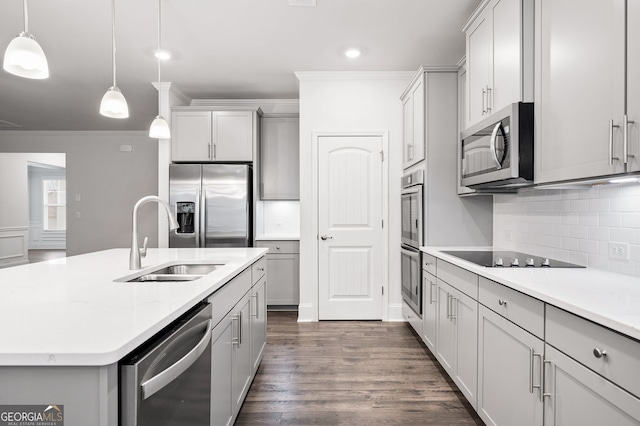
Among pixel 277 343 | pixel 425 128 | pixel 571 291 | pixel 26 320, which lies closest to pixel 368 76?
pixel 425 128

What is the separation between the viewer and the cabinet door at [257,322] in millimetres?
2383

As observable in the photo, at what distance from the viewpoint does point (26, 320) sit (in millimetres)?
995

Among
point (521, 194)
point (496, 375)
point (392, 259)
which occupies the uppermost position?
point (521, 194)

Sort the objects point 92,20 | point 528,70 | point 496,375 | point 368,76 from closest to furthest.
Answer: point 496,375, point 528,70, point 92,20, point 368,76

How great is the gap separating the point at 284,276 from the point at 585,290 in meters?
3.40

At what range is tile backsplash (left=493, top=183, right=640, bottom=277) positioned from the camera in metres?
1.69

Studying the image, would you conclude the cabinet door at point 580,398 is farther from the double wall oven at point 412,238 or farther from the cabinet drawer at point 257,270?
the double wall oven at point 412,238

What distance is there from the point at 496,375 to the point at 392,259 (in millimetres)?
2229

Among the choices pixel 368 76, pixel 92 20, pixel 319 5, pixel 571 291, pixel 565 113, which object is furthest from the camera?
pixel 368 76

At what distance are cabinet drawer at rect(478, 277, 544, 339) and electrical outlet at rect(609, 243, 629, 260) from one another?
0.61 meters

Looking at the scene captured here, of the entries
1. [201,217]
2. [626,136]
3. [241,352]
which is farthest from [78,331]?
[201,217]

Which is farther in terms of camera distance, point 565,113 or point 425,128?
point 425,128

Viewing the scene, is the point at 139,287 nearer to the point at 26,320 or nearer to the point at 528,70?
the point at 26,320

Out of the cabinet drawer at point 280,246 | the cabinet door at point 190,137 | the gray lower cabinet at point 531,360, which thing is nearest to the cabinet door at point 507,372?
the gray lower cabinet at point 531,360
